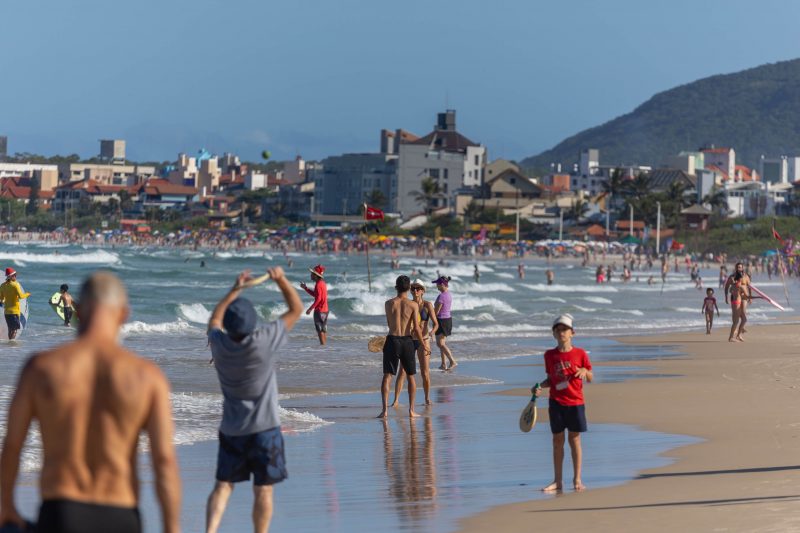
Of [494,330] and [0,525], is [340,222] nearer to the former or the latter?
[494,330]

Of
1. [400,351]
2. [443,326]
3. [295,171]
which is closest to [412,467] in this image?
[400,351]

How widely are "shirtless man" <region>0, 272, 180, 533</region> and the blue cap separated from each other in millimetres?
2479

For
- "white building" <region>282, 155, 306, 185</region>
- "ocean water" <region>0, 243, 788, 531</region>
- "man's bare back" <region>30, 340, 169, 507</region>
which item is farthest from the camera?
"white building" <region>282, 155, 306, 185</region>

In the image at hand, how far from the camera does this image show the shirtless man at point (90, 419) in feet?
12.0

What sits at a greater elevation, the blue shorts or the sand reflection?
the blue shorts

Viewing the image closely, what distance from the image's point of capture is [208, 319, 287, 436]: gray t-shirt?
6.34 meters

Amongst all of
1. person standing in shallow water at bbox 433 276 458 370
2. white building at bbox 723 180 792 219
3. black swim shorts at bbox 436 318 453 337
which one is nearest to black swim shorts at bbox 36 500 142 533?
person standing in shallow water at bbox 433 276 458 370

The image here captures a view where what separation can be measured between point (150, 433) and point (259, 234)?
136132 millimetres

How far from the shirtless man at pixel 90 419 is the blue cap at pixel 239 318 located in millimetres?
2479

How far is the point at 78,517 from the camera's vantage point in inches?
146

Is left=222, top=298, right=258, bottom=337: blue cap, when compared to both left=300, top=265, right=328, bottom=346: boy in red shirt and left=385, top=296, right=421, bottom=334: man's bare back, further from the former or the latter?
left=300, top=265, right=328, bottom=346: boy in red shirt

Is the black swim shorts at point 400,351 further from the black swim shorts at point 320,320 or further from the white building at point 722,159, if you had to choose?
the white building at point 722,159

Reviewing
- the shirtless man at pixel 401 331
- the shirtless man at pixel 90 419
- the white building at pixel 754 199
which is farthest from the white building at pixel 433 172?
the shirtless man at pixel 90 419

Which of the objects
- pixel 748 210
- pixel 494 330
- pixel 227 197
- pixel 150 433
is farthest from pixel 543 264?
pixel 150 433
